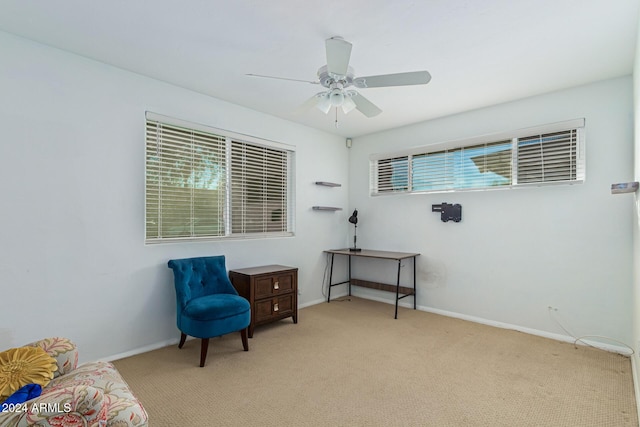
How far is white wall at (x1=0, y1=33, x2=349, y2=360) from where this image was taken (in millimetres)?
2383

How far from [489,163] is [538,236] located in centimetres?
97

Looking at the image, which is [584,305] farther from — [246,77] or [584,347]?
[246,77]

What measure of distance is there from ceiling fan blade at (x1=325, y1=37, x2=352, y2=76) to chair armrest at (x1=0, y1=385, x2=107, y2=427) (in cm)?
204

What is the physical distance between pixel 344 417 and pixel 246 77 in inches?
111

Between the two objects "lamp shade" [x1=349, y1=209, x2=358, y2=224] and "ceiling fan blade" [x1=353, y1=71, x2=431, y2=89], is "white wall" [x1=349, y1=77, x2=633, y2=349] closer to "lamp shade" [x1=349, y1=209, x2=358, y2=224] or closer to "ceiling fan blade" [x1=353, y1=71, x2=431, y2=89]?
"lamp shade" [x1=349, y1=209, x2=358, y2=224]

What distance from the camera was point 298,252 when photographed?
445 cm

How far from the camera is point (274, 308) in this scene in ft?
11.8

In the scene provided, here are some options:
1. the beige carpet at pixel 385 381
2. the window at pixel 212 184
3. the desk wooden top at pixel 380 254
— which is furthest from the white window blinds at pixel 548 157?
the window at pixel 212 184

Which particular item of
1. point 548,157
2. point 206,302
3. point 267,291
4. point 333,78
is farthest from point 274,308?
point 548,157

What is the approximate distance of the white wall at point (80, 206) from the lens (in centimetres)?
238

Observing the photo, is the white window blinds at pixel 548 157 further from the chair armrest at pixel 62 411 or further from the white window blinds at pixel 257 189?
the chair armrest at pixel 62 411

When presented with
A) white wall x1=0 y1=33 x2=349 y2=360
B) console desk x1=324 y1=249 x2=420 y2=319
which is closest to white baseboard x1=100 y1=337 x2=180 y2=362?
white wall x1=0 y1=33 x2=349 y2=360

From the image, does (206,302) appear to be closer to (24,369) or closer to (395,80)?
(24,369)

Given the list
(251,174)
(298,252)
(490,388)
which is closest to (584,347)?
(490,388)
